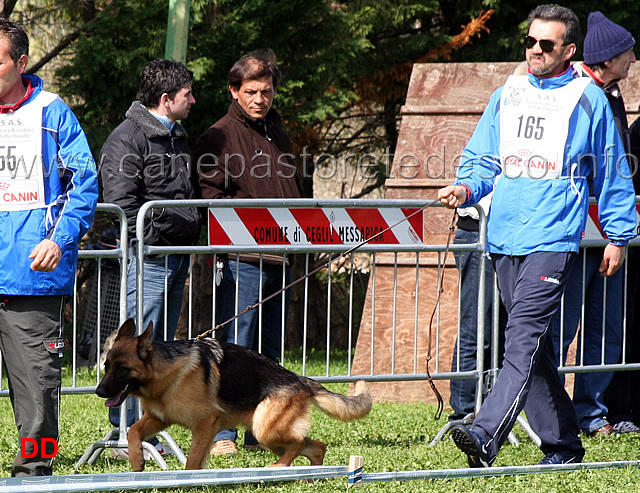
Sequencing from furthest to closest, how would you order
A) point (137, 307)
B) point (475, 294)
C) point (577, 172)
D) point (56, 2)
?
point (56, 2)
point (475, 294)
point (137, 307)
point (577, 172)

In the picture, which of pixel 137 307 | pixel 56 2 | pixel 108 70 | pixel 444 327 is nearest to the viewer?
pixel 137 307

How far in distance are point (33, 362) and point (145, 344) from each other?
768 mm

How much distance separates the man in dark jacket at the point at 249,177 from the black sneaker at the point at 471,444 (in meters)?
1.72

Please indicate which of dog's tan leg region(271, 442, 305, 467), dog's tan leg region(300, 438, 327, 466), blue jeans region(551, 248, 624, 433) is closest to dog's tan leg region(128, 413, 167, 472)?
dog's tan leg region(271, 442, 305, 467)

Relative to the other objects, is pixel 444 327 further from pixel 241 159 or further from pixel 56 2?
pixel 56 2

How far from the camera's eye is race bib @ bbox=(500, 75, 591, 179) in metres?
4.54

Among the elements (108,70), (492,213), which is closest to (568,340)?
(492,213)

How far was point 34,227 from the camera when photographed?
391 cm

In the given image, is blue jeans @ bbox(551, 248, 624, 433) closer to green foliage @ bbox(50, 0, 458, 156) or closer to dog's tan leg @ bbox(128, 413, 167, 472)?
dog's tan leg @ bbox(128, 413, 167, 472)

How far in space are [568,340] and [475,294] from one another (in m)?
0.75

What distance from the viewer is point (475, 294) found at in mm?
6105

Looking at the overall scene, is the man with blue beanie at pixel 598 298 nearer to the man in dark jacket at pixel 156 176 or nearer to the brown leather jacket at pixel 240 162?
the brown leather jacket at pixel 240 162

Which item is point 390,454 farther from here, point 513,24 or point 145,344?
point 513,24

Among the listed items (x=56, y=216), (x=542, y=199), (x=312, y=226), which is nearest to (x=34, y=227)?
(x=56, y=216)
